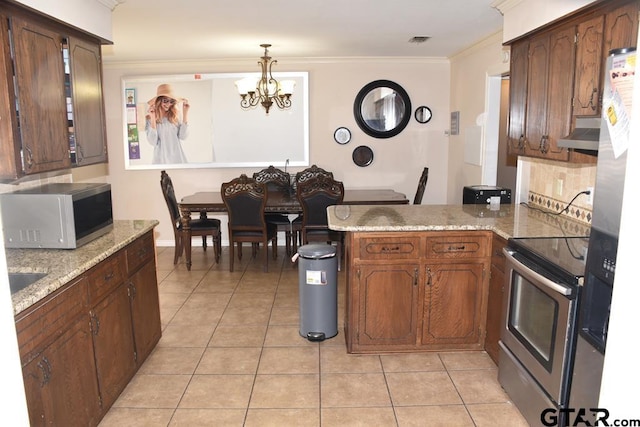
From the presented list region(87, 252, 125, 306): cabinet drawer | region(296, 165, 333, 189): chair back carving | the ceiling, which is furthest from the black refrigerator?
region(296, 165, 333, 189): chair back carving

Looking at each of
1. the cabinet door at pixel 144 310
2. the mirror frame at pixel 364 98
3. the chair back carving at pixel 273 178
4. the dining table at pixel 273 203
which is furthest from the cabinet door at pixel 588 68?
the chair back carving at pixel 273 178

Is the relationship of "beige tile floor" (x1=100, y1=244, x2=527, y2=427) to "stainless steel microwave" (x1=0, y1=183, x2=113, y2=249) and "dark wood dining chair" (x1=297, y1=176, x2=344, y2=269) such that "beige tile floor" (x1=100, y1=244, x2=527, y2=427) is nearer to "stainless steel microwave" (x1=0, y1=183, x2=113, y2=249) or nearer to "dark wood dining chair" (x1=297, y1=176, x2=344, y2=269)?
"stainless steel microwave" (x1=0, y1=183, x2=113, y2=249)

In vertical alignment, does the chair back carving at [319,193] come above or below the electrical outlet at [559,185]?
below

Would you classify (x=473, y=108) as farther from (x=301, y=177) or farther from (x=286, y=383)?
(x=286, y=383)

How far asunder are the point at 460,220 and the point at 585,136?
1.02m

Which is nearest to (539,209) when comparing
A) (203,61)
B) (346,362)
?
(346,362)

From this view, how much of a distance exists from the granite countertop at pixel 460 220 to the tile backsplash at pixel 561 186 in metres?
0.08

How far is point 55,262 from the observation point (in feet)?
7.58

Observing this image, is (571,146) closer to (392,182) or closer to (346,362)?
(346,362)

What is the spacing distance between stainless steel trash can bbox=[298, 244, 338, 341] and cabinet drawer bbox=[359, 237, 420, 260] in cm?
42

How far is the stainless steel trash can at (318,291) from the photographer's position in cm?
339

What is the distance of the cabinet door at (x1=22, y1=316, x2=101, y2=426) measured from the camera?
1.84 m

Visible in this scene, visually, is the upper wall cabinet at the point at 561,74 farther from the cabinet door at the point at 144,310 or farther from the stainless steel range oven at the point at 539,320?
the cabinet door at the point at 144,310

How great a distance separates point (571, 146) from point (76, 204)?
256 centimetres
